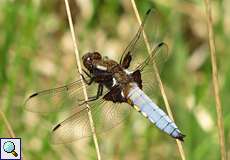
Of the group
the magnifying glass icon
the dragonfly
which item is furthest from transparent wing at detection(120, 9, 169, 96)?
the magnifying glass icon

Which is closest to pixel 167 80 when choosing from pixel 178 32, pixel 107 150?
pixel 178 32

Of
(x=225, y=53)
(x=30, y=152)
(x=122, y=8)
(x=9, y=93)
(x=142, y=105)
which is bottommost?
(x=142, y=105)

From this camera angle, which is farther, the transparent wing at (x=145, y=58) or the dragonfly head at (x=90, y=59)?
the dragonfly head at (x=90, y=59)

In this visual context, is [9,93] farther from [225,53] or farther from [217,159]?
[225,53]

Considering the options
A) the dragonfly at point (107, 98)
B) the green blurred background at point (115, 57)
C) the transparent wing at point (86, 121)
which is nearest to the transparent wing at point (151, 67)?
the dragonfly at point (107, 98)

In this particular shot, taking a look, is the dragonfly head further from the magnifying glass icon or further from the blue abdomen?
the magnifying glass icon

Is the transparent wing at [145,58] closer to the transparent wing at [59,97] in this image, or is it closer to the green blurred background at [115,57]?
the transparent wing at [59,97]

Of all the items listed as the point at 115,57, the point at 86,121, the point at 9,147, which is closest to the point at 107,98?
the point at 86,121
